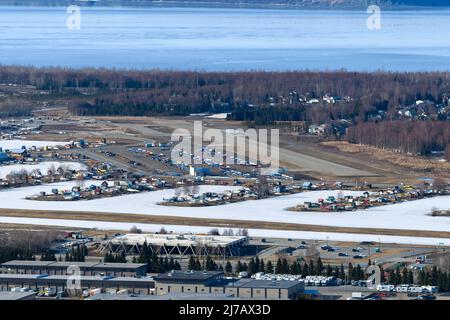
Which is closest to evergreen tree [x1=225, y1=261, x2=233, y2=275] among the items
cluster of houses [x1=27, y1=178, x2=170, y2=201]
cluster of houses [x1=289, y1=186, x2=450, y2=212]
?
cluster of houses [x1=289, y1=186, x2=450, y2=212]

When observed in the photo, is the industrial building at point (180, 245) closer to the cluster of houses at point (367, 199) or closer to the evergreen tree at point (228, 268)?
the evergreen tree at point (228, 268)

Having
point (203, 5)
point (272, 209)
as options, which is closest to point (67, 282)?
point (272, 209)

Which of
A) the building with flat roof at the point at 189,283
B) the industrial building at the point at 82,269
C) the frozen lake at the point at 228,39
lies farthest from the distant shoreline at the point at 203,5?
the building with flat roof at the point at 189,283

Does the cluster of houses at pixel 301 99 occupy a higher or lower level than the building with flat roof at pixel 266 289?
lower

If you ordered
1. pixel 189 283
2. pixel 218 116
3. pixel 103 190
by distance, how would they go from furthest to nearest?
pixel 218 116
pixel 103 190
pixel 189 283

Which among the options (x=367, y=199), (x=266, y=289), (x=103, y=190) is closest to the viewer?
(x=266, y=289)

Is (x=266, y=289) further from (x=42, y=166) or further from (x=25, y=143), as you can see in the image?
(x=25, y=143)
